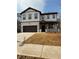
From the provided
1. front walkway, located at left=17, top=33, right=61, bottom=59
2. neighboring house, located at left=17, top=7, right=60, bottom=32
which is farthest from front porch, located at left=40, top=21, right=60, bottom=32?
front walkway, located at left=17, top=33, right=61, bottom=59

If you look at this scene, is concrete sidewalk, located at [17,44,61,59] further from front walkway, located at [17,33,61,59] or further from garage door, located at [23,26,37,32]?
garage door, located at [23,26,37,32]

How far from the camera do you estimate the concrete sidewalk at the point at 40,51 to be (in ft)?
4.89

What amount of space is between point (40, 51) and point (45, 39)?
0.46ft

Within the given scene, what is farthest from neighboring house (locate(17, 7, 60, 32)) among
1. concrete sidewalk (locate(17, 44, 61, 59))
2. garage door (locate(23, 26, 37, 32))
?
concrete sidewalk (locate(17, 44, 61, 59))

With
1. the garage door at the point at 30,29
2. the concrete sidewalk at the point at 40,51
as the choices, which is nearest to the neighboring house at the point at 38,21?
the garage door at the point at 30,29

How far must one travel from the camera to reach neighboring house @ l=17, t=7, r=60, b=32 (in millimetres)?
1510

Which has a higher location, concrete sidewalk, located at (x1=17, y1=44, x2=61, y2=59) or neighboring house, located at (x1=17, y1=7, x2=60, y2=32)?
neighboring house, located at (x1=17, y1=7, x2=60, y2=32)

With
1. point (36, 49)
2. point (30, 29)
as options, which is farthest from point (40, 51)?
point (30, 29)

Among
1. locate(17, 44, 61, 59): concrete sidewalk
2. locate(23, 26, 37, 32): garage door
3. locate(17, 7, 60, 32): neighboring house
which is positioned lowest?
locate(17, 44, 61, 59): concrete sidewalk

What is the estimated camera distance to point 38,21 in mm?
1581

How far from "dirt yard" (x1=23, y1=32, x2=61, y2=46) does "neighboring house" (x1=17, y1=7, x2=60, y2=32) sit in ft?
0.18
